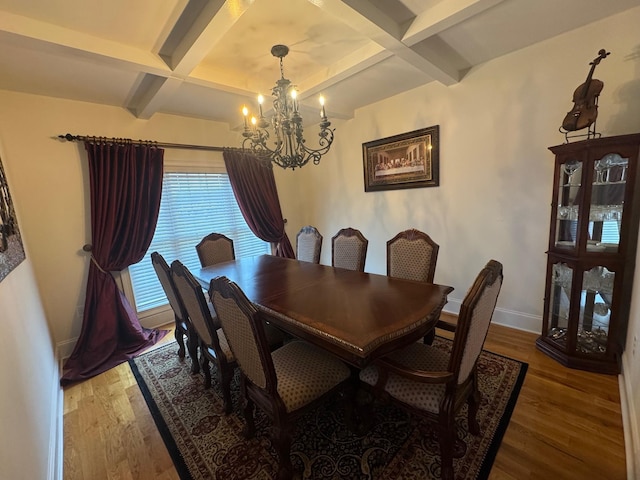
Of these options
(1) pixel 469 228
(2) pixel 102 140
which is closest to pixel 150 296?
(2) pixel 102 140

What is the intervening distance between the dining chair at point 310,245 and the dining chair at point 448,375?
1.66 metres

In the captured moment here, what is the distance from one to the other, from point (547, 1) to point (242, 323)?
256 cm

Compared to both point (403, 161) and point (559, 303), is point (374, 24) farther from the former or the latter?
point (559, 303)

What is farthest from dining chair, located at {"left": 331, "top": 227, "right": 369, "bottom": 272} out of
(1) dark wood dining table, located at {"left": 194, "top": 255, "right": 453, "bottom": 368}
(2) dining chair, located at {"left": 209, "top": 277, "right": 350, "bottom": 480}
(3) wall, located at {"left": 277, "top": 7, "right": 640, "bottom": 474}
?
(2) dining chair, located at {"left": 209, "top": 277, "right": 350, "bottom": 480}

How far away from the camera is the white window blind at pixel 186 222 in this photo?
10.3 ft

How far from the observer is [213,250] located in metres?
3.03

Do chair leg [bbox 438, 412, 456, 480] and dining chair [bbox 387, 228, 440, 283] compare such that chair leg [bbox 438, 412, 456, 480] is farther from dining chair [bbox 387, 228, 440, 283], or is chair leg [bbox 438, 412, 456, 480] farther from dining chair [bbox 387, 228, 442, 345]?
dining chair [bbox 387, 228, 440, 283]

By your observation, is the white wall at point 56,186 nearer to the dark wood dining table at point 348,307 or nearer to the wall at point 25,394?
the wall at point 25,394

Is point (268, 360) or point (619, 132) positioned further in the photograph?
point (619, 132)

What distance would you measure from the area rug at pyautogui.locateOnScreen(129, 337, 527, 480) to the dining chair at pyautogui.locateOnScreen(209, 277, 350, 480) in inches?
6.9

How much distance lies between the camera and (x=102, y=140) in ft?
8.77

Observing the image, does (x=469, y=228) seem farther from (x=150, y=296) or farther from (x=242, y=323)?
(x=150, y=296)

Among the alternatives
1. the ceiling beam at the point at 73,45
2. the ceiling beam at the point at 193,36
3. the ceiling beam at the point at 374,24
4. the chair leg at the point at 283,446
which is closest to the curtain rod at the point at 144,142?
A: the ceiling beam at the point at 193,36

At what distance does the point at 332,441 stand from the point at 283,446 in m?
0.39
